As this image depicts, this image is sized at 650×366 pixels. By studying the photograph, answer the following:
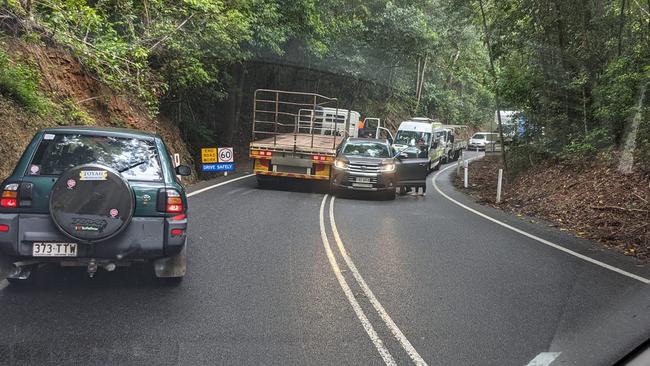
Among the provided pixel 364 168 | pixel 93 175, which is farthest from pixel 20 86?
pixel 364 168

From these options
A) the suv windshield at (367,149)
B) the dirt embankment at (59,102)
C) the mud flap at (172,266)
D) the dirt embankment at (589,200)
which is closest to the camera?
the mud flap at (172,266)

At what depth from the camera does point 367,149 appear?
17266mm

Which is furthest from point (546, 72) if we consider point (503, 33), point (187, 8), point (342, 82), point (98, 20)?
point (342, 82)

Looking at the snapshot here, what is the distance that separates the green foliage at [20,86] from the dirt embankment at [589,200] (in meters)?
11.4

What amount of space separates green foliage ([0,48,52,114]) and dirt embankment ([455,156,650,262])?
37.5 feet

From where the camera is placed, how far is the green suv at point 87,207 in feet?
17.4

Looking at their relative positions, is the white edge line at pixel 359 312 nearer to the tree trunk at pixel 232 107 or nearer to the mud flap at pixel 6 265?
the mud flap at pixel 6 265

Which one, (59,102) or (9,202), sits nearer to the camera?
(9,202)

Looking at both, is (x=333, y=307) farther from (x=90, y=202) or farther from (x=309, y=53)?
(x=309, y=53)

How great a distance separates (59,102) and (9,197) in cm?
929

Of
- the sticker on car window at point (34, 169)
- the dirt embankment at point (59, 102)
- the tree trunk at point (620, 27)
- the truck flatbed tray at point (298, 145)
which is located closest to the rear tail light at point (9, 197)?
the sticker on car window at point (34, 169)

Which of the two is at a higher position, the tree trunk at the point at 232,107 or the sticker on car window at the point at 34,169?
the tree trunk at the point at 232,107

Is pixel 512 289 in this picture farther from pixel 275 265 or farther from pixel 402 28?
pixel 402 28

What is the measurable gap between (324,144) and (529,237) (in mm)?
8834
